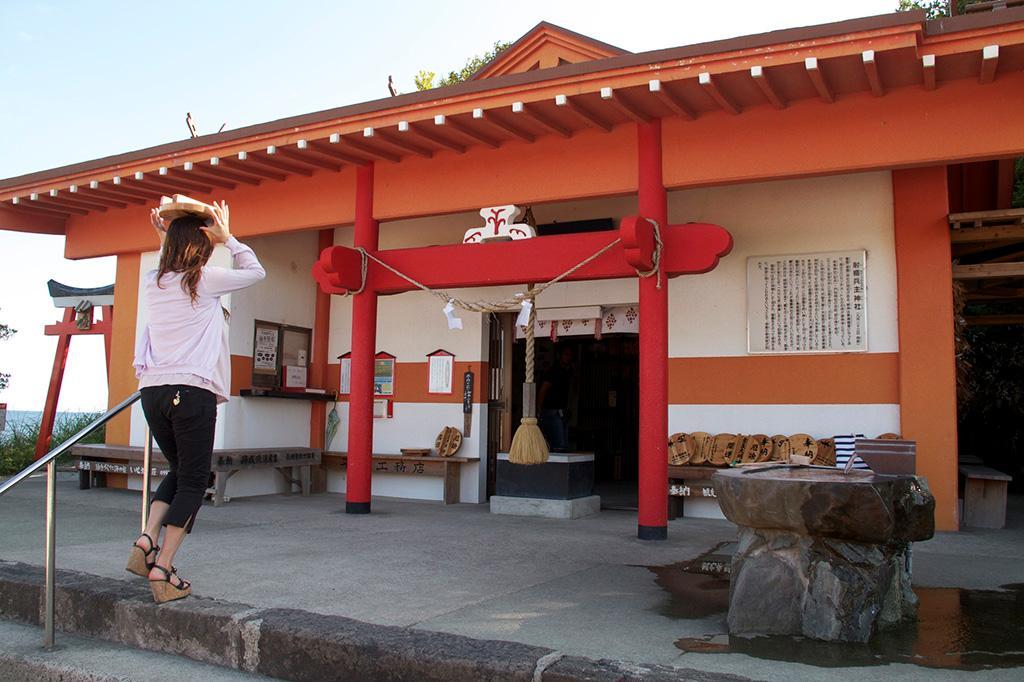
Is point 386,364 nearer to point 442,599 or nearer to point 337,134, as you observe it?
point 337,134

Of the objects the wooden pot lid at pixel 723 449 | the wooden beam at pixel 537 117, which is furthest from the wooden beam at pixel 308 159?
the wooden pot lid at pixel 723 449

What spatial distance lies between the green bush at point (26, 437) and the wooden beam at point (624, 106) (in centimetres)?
911

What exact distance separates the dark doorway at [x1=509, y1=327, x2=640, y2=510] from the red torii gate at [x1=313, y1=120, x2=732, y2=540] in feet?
17.8

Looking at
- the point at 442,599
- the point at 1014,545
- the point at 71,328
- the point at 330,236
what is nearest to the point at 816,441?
the point at 1014,545

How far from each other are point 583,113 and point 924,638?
4.55 metres

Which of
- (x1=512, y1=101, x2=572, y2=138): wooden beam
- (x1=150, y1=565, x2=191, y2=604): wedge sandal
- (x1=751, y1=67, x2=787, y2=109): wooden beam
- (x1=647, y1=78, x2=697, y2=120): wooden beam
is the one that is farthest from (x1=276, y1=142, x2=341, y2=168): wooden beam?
(x1=150, y1=565, x2=191, y2=604): wedge sandal

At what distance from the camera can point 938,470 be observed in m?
6.88

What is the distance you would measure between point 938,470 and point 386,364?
6.08 meters

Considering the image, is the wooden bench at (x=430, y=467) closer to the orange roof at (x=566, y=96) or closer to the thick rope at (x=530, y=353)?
the thick rope at (x=530, y=353)

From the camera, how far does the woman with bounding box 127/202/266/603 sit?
3850mm

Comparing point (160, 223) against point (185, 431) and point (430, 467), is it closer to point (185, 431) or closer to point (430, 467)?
point (185, 431)

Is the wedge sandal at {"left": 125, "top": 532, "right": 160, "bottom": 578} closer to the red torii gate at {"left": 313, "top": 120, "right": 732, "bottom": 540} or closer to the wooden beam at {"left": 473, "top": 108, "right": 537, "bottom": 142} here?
the red torii gate at {"left": 313, "top": 120, "right": 732, "bottom": 540}

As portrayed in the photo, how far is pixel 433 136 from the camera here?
24.3ft

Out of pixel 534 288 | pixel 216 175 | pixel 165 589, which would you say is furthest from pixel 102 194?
pixel 165 589
